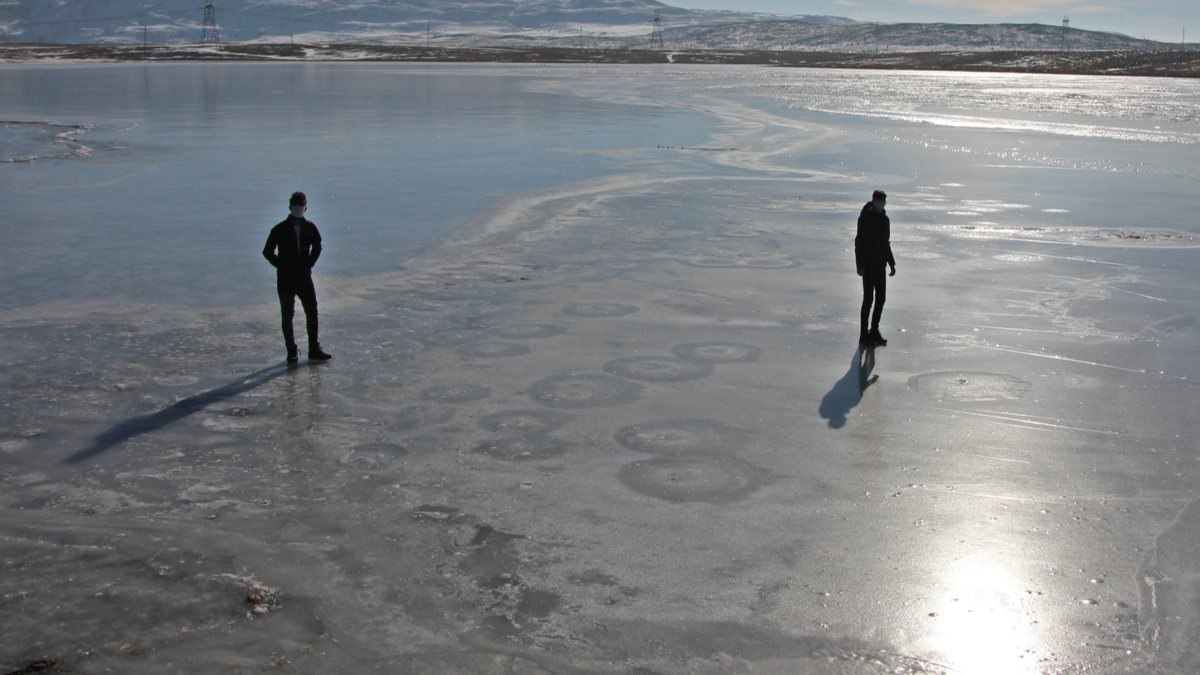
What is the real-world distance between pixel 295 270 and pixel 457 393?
1.67 m

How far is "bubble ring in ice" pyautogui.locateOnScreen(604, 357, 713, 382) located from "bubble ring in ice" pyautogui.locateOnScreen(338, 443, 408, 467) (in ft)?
6.40

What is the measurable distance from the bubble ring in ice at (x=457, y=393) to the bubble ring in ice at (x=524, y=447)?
2.59ft

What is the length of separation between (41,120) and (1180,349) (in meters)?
28.0

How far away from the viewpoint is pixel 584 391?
24.5 ft

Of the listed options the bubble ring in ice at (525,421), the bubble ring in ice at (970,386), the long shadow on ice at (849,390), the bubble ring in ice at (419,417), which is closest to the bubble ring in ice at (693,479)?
the bubble ring in ice at (525,421)

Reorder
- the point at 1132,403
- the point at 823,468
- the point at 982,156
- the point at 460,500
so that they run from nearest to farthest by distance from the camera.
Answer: the point at 460,500, the point at 823,468, the point at 1132,403, the point at 982,156

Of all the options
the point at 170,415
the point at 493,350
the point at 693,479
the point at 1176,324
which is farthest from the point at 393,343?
the point at 1176,324

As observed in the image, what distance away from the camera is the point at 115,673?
4.06 m

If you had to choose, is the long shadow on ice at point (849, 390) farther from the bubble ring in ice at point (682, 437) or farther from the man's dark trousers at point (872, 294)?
the bubble ring in ice at point (682, 437)

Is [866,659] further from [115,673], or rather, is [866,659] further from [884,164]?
[884,164]

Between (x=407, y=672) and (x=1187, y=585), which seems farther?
(x=1187, y=585)

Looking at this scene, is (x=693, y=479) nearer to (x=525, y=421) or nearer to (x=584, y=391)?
(x=525, y=421)

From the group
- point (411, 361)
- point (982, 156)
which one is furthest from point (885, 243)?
point (982, 156)

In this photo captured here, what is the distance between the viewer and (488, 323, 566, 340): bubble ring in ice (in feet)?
28.9
